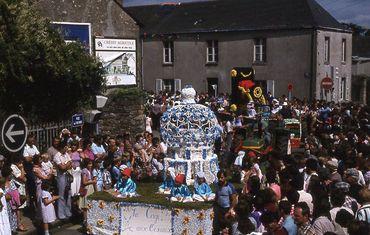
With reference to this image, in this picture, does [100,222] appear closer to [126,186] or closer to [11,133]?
[126,186]

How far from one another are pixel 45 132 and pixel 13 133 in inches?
338

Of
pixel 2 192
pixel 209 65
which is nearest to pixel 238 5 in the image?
pixel 209 65

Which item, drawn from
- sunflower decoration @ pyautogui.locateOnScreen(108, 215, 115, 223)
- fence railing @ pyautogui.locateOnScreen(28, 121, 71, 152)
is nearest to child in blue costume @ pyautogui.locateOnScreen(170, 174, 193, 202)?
sunflower decoration @ pyautogui.locateOnScreen(108, 215, 115, 223)

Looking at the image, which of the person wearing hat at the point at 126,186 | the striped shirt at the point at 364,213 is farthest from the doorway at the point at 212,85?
the striped shirt at the point at 364,213

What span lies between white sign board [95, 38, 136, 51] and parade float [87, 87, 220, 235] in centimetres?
1137

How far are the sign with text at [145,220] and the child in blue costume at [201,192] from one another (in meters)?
0.73

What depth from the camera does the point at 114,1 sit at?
2708 centimetres

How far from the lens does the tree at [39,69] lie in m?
12.9

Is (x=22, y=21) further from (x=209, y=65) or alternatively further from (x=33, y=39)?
(x=209, y=65)

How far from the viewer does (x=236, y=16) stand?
40250 millimetres

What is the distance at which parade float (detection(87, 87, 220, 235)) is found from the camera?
12.2 meters

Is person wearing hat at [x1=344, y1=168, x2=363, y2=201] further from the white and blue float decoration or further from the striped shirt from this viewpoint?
the white and blue float decoration

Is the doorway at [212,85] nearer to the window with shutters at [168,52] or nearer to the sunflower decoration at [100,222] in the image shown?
the window with shutters at [168,52]

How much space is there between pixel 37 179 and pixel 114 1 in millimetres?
15275
